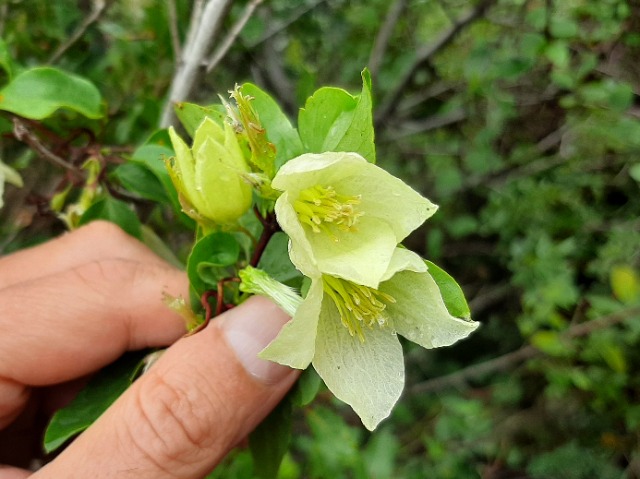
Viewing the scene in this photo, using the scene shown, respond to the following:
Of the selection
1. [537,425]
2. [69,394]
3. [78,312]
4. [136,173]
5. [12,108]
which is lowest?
[537,425]

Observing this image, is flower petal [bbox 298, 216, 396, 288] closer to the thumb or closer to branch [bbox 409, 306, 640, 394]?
the thumb

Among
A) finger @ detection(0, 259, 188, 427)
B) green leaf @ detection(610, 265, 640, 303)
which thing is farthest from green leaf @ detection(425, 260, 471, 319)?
green leaf @ detection(610, 265, 640, 303)

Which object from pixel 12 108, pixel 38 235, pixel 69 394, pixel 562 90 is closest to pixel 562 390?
pixel 562 90

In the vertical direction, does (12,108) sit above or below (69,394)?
above

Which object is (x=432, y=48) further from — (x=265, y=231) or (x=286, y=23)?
(x=265, y=231)

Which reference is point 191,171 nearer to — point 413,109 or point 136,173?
point 136,173

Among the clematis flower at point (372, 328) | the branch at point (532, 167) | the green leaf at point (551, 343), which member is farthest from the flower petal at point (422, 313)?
the branch at point (532, 167)
